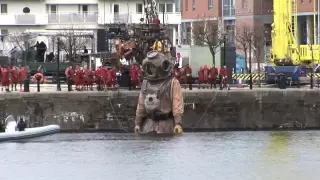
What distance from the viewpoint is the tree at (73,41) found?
7981 centimetres

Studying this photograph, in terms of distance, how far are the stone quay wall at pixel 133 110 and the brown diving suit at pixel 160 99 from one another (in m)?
11.1

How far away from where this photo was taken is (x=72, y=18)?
97000 mm

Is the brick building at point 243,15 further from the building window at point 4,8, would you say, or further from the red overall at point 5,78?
the red overall at point 5,78

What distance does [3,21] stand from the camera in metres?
97.2

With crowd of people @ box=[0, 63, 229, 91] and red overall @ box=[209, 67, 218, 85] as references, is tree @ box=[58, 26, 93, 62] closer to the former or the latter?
crowd of people @ box=[0, 63, 229, 91]

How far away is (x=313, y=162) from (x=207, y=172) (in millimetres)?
4345

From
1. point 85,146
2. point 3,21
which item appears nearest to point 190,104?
point 85,146

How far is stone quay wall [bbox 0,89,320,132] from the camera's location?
54.2 m

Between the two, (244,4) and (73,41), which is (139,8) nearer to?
(244,4)

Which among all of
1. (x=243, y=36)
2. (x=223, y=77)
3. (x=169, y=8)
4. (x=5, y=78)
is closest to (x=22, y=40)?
(x=169, y=8)

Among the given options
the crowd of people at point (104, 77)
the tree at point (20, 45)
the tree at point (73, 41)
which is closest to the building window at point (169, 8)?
the tree at point (73, 41)

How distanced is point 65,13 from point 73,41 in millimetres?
15480

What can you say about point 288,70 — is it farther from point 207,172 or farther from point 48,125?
point 207,172

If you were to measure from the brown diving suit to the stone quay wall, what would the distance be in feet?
36.6
